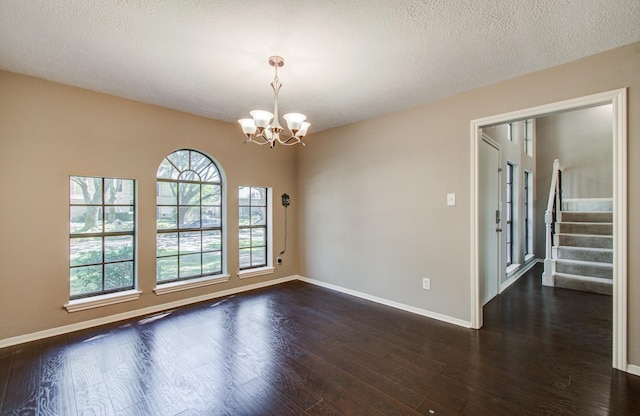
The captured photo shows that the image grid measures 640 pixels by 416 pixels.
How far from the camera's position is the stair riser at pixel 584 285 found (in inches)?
159

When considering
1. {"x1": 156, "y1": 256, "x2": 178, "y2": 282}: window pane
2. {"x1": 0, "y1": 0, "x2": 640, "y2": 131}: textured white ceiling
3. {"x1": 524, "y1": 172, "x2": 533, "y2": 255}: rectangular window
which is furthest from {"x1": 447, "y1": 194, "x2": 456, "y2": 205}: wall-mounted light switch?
{"x1": 524, "y1": 172, "x2": 533, "y2": 255}: rectangular window

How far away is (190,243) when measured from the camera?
3.88 metres

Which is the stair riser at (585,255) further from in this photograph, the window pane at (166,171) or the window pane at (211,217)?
the window pane at (166,171)

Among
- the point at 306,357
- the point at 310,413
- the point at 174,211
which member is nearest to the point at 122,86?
the point at 174,211

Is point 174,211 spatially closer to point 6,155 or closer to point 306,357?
point 6,155

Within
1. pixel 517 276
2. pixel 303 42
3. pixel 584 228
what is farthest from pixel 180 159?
pixel 584 228

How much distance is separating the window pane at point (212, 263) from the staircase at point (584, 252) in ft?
17.2

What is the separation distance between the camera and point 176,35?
202cm

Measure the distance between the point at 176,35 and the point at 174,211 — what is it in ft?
7.62

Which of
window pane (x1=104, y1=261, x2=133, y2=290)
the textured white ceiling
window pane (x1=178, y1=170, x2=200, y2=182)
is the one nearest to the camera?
the textured white ceiling

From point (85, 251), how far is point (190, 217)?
1172 mm

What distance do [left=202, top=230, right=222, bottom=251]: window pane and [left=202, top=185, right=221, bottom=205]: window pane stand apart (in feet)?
1.41

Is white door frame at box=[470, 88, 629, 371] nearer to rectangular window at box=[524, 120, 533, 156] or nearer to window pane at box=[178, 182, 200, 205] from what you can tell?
window pane at box=[178, 182, 200, 205]

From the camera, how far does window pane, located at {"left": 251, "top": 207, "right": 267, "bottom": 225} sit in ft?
15.0
